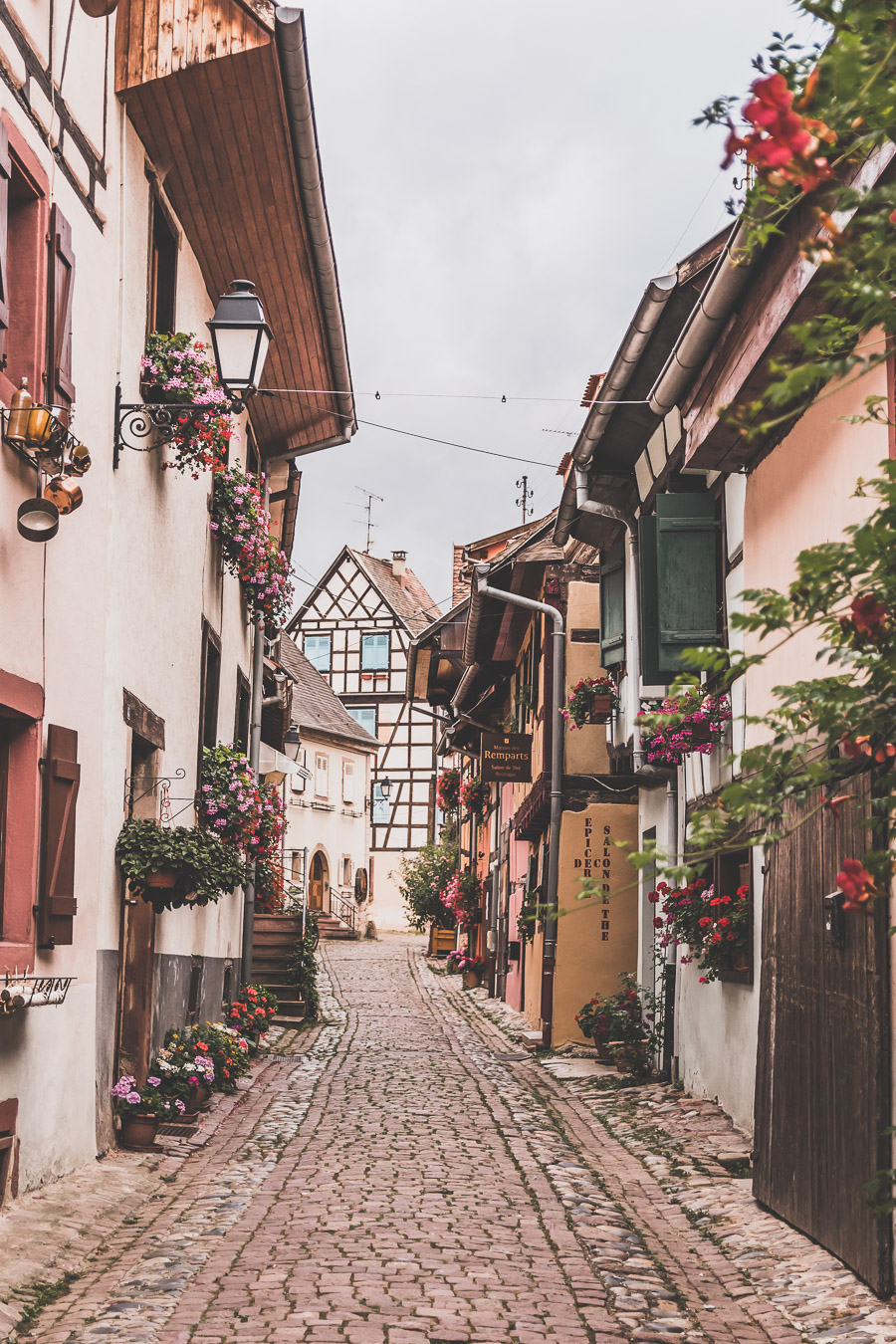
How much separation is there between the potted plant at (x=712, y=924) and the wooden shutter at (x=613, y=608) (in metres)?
3.33

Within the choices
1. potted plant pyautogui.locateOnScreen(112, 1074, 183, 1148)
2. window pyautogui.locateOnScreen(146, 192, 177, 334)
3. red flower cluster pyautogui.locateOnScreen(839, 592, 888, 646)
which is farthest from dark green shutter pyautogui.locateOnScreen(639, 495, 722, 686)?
red flower cluster pyautogui.locateOnScreen(839, 592, 888, 646)

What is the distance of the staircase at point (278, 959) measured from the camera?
17922 mm

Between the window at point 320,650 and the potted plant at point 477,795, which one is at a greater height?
the window at point 320,650

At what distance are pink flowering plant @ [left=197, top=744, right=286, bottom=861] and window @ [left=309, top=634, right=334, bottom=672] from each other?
32999 millimetres

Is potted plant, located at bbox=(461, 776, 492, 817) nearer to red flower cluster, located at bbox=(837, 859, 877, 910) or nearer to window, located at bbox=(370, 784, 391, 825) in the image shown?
window, located at bbox=(370, 784, 391, 825)

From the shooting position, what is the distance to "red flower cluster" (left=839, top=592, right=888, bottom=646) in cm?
264

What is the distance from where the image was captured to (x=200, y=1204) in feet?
24.0

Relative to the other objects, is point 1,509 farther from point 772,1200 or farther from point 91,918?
point 772,1200

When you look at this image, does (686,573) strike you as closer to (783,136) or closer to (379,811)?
(783,136)

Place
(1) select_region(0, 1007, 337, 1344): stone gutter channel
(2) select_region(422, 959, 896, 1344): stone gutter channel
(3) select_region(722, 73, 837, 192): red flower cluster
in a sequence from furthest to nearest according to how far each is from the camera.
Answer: (1) select_region(0, 1007, 337, 1344): stone gutter channel
(2) select_region(422, 959, 896, 1344): stone gutter channel
(3) select_region(722, 73, 837, 192): red flower cluster

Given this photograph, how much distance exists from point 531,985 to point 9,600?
1261 centimetres

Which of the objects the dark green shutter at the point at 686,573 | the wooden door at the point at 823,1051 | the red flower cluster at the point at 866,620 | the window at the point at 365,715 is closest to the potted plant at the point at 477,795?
the dark green shutter at the point at 686,573

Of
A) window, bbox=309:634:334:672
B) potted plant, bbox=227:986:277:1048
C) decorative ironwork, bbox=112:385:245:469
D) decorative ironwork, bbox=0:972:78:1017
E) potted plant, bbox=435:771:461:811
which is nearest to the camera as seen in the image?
decorative ironwork, bbox=0:972:78:1017

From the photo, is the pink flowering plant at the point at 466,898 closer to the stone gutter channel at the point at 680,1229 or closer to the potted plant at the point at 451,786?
the potted plant at the point at 451,786
